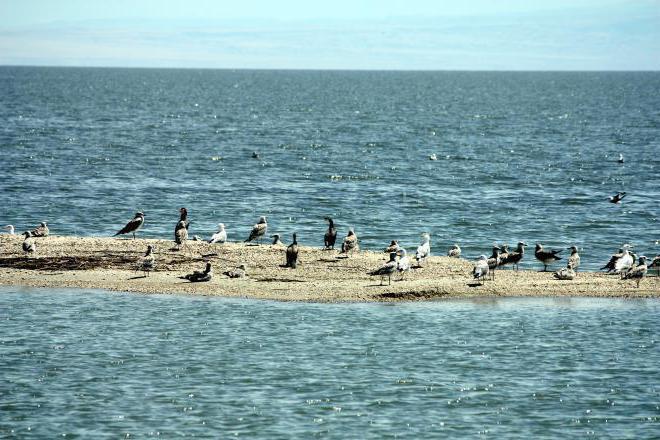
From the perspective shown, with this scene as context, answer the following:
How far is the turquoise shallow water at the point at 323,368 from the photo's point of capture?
22062mm

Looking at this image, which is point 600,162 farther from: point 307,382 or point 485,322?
point 307,382

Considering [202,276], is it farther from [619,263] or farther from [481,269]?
[619,263]

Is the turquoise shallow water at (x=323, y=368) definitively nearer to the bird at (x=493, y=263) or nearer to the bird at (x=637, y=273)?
the bird at (x=637, y=273)

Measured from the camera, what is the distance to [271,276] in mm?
34438

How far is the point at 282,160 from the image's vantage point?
274 feet

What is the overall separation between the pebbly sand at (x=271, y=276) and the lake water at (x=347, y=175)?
6.08 m

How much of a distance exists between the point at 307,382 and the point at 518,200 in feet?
124

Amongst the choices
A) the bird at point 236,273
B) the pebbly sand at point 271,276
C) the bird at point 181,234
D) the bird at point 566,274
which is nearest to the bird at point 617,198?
the pebbly sand at point 271,276

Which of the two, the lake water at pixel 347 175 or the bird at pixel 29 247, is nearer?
the bird at pixel 29 247

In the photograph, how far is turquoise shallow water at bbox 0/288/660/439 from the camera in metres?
22.1

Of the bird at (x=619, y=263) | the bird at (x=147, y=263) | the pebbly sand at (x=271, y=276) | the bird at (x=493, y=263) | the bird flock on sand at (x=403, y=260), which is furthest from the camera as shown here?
the bird at (x=619, y=263)

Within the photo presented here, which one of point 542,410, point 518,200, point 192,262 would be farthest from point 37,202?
point 542,410

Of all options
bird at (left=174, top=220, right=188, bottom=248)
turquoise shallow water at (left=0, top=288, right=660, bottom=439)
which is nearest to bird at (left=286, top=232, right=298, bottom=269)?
turquoise shallow water at (left=0, top=288, right=660, bottom=439)

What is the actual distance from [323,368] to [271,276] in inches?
365
